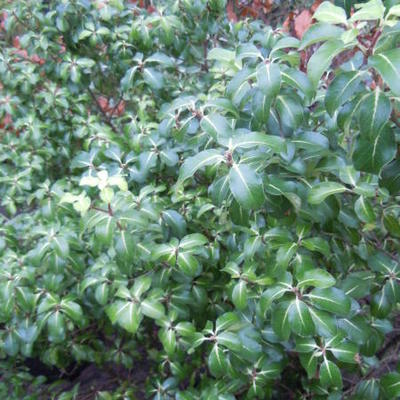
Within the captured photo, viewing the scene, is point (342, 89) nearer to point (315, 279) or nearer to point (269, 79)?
point (269, 79)

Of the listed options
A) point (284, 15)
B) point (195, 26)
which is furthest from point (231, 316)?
point (284, 15)

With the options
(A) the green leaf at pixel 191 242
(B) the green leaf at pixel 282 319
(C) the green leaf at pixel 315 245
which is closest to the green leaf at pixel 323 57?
(C) the green leaf at pixel 315 245

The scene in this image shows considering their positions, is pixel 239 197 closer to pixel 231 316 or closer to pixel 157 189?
pixel 231 316

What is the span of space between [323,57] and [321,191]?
0.38 meters

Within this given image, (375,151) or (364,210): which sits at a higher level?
(375,151)

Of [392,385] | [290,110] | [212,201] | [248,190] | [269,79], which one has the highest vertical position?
[269,79]

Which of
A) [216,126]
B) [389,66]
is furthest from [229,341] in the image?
[389,66]

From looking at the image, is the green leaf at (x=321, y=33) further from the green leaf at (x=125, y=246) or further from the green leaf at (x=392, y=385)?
the green leaf at (x=392, y=385)

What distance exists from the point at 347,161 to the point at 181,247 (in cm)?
65

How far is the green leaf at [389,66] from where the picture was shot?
3.14 feet

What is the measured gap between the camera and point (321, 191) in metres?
1.29

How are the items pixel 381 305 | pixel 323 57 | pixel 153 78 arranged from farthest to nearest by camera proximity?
pixel 153 78
pixel 381 305
pixel 323 57

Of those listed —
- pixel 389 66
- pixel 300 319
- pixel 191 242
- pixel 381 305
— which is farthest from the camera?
pixel 191 242

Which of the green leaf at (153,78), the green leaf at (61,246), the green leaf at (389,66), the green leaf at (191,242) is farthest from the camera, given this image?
the green leaf at (153,78)
